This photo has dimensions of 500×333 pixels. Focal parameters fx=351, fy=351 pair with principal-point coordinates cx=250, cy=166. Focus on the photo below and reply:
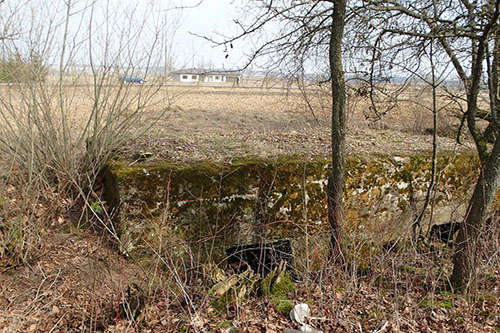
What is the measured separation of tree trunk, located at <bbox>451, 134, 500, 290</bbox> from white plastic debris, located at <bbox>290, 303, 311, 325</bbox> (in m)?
1.49

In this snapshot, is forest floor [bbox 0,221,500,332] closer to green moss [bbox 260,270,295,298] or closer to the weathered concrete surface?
green moss [bbox 260,270,295,298]

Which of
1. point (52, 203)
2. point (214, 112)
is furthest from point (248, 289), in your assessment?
point (214, 112)

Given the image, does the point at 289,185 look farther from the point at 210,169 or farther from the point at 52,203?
the point at 52,203

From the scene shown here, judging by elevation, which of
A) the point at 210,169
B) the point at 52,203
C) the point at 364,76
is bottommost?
the point at 52,203

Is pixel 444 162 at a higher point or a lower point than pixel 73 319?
higher

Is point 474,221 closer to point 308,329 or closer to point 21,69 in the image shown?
point 308,329

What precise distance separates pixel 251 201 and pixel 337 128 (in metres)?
1.29

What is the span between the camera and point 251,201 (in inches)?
155

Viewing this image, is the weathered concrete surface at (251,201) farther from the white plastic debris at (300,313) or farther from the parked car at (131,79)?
the parked car at (131,79)

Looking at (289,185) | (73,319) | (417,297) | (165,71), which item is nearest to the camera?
(73,319)

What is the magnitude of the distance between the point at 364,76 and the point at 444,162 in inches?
74.9

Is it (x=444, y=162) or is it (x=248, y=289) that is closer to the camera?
(x=248, y=289)

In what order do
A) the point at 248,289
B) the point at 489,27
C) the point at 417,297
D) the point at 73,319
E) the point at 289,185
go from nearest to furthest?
the point at 73,319
the point at 248,289
the point at 417,297
the point at 489,27
the point at 289,185

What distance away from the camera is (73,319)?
2.68m
